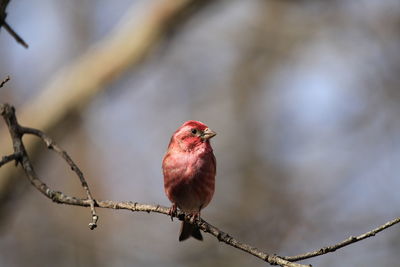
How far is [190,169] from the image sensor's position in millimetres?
5684

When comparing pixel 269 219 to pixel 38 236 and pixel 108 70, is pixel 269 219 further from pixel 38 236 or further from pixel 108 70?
pixel 38 236

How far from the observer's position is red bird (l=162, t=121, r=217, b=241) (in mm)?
5617

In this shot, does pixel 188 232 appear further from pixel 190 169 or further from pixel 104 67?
pixel 104 67

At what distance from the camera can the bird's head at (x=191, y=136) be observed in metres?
5.87

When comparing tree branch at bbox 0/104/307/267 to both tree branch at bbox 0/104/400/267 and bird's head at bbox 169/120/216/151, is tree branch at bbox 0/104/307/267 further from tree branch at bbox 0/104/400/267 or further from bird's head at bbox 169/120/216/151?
bird's head at bbox 169/120/216/151

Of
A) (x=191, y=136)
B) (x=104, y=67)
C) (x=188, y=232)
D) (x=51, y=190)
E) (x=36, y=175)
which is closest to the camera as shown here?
(x=36, y=175)

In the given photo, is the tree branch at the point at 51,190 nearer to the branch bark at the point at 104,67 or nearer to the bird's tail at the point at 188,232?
the bird's tail at the point at 188,232

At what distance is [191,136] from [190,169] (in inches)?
14.8

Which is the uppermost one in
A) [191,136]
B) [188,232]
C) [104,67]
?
[104,67]

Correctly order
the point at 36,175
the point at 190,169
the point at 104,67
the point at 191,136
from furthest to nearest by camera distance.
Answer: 1. the point at 104,67
2. the point at 191,136
3. the point at 190,169
4. the point at 36,175

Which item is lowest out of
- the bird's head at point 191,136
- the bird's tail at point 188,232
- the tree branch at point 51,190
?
the tree branch at point 51,190

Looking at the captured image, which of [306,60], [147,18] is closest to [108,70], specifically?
[147,18]

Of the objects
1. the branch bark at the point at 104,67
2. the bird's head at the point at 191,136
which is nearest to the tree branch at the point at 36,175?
the bird's head at the point at 191,136

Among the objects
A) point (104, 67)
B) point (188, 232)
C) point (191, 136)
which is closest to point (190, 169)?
point (191, 136)
